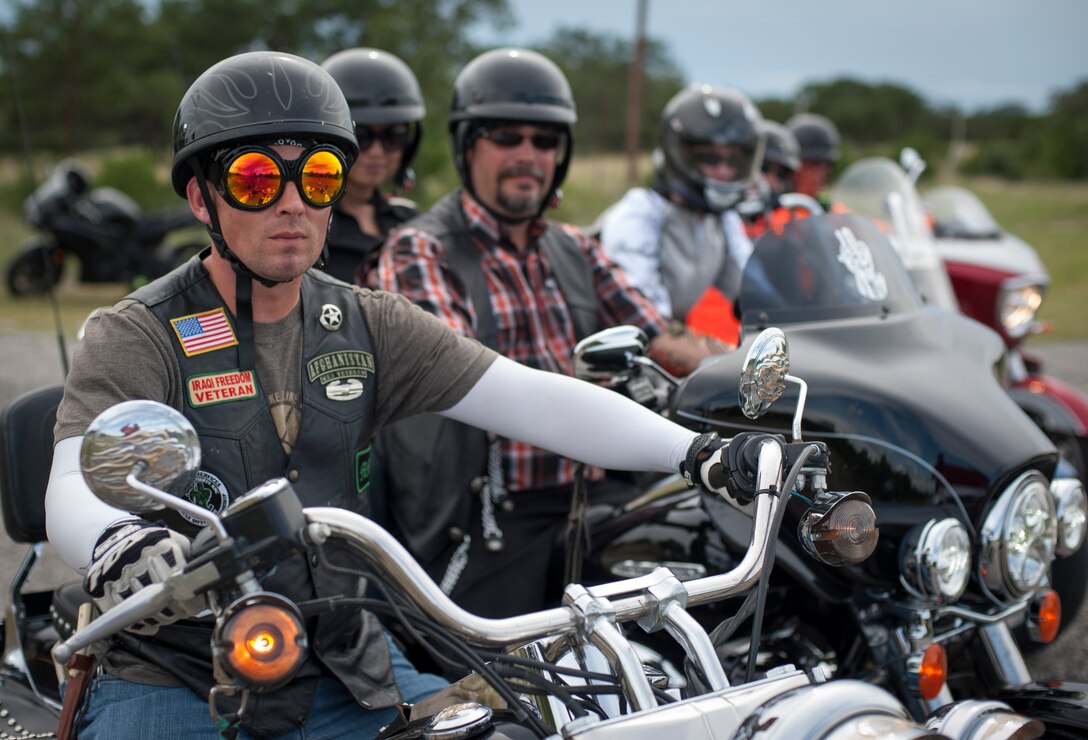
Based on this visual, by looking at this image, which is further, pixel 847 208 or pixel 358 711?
pixel 847 208

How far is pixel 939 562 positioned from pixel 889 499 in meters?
0.19

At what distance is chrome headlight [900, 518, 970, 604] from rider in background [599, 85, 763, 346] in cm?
236

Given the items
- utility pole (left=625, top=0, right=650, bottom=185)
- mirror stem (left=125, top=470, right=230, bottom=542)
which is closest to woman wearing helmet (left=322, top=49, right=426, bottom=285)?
mirror stem (left=125, top=470, right=230, bottom=542)

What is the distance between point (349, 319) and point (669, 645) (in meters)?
1.03

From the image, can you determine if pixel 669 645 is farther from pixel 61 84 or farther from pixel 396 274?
pixel 61 84

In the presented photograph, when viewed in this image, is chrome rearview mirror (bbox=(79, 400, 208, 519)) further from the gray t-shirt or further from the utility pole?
the utility pole

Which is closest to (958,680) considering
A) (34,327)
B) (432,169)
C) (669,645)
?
(669,645)

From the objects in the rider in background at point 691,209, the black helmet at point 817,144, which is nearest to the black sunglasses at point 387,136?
the rider in background at point 691,209

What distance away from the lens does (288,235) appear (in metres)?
2.11

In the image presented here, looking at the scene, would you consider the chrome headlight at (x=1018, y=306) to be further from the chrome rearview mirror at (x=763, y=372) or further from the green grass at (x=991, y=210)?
the green grass at (x=991, y=210)

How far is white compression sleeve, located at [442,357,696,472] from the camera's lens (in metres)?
2.23

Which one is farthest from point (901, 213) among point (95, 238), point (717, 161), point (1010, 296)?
point (95, 238)

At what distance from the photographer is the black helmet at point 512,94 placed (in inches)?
149

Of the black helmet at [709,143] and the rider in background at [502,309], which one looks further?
the black helmet at [709,143]
